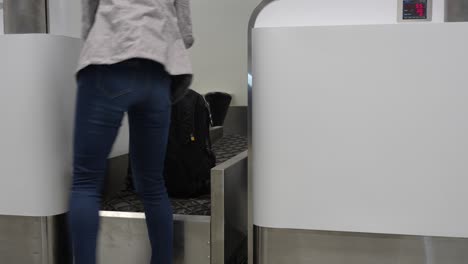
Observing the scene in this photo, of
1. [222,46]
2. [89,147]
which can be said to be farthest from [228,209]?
[222,46]

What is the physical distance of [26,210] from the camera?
4.39 ft

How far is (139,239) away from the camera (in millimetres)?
1342

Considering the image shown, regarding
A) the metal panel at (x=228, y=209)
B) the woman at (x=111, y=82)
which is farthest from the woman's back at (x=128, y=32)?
the metal panel at (x=228, y=209)

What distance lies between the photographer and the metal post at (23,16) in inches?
52.6

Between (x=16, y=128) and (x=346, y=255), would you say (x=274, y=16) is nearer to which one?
(x=346, y=255)

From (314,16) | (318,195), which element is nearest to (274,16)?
(314,16)

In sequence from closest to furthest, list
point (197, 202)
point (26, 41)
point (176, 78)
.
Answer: point (176, 78)
point (26, 41)
point (197, 202)

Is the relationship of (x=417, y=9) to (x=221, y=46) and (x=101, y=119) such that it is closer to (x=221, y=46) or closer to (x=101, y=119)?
(x=101, y=119)

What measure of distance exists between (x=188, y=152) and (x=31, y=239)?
0.55 metres

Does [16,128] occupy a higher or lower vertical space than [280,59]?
lower

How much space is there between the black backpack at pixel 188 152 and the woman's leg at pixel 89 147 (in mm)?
562

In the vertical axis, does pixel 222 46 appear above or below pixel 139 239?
above

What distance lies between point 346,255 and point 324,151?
0.28m

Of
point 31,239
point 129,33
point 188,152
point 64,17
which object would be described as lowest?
point 31,239
